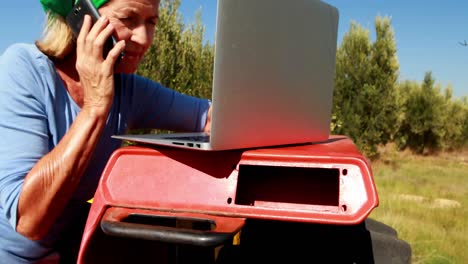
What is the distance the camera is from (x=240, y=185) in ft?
3.43

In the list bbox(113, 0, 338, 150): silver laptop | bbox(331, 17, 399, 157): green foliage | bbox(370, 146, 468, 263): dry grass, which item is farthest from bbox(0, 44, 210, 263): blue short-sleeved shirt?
bbox(331, 17, 399, 157): green foliage

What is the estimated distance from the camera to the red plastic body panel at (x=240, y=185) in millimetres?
912

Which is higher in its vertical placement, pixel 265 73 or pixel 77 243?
pixel 265 73

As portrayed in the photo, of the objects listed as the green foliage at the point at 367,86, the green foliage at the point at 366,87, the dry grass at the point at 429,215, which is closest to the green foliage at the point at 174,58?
the green foliage at the point at 366,87

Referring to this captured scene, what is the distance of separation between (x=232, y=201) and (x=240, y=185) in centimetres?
10

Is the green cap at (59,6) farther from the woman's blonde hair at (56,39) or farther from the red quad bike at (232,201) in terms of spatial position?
the red quad bike at (232,201)

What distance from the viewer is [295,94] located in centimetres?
120

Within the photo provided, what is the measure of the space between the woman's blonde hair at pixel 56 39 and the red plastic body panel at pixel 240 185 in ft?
2.11

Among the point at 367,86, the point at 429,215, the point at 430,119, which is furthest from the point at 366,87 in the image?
the point at 429,215

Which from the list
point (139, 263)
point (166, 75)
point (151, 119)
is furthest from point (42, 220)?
point (166, 75)

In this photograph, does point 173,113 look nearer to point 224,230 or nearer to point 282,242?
point 282,242

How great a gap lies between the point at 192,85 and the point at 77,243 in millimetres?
5644

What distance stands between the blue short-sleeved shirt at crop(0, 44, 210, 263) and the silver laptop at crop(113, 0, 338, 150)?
264 millimetres

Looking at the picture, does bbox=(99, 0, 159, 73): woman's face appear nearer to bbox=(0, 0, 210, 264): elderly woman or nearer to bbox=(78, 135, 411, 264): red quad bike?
bbox=(0, 0, 210, 264): elderly woman
